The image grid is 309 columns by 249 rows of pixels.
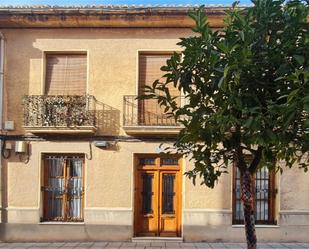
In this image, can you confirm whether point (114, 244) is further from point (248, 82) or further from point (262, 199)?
point (248, 82)

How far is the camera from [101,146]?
38.2ft

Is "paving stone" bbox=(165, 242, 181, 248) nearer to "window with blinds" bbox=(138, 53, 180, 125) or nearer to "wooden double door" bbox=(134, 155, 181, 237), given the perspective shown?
"wooden double door" bbox=(134, 155, 181, 237)

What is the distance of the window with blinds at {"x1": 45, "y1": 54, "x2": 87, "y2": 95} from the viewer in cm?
1198

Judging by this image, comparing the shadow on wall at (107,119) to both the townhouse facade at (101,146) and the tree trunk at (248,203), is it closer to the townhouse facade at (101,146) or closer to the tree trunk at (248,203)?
the townhouse facade at (101,146)

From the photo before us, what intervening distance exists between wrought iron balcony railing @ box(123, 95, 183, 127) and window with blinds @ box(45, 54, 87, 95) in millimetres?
1383

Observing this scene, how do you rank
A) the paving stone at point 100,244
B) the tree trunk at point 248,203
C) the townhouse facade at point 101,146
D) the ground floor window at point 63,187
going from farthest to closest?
the ground floor window at point 63,187
the townhouse facade at point 101,146
the paving stone at point 100,244
the tree trunk at point 248,203

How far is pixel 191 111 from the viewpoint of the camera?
14.8 feet

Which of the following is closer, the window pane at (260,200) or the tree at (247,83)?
the tree at (247,83)

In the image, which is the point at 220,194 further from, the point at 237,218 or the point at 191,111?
the point at 191,111

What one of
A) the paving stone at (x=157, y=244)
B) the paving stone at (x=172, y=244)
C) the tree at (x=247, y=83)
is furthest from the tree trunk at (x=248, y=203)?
the paving stone at (x=157, y=244)

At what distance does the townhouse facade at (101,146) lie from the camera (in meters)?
11.5

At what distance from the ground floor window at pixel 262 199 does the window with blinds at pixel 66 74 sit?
16.8 ft

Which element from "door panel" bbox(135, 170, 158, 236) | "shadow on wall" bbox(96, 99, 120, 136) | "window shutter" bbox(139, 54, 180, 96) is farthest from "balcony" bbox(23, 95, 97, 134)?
"door panel" bbox(135, 170, 158, 236)

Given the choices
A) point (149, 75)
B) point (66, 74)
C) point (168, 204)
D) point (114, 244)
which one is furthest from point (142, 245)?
point (66, 74)
